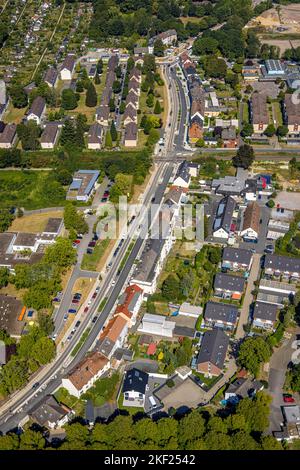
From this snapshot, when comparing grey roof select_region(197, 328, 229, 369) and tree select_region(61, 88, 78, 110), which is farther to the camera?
tree select_region(61, 88, 78, 110)

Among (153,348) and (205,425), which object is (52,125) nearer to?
(153,348)

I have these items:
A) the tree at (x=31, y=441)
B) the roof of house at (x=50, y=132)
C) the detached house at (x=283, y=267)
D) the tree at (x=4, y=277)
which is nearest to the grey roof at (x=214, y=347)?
the detached house at (x=283, y=267)

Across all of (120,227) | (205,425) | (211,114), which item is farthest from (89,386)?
(211,114)

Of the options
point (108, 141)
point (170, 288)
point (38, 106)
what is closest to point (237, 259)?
point (170, 288)

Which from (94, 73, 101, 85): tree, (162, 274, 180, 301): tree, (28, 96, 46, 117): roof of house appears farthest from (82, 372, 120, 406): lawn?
(94, 73, 101, 85): tree

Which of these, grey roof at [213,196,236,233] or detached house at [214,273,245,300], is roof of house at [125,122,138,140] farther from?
detached house at [214,273,245,300]

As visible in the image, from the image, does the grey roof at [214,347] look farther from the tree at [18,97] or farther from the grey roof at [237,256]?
the tree at [18,97]
